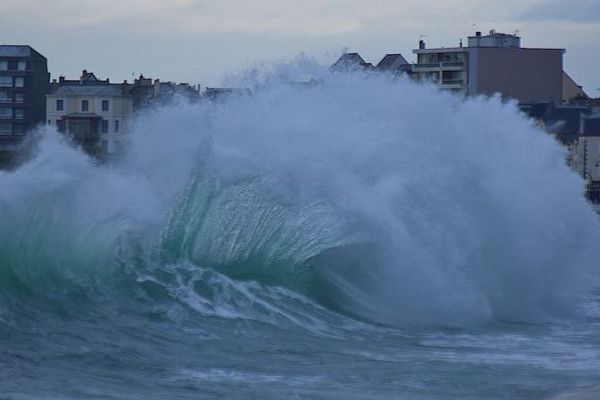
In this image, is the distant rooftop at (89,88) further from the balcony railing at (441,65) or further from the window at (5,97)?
the balcony railing at (441,65)

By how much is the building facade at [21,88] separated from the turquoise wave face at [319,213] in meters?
58.2

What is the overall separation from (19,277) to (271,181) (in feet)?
16.9

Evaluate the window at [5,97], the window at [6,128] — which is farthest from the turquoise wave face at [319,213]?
the window at [5,97]

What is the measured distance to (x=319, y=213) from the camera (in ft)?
78.6

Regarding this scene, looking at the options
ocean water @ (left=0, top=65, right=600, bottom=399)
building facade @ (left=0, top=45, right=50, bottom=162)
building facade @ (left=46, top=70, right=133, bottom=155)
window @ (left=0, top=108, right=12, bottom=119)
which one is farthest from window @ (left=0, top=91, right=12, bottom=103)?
ocean water @ (left=0, top=65, right=600, bottom=399)

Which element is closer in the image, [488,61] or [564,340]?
[564,340]

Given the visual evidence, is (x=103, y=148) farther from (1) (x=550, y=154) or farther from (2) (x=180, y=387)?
(2) (x=180, y=387)

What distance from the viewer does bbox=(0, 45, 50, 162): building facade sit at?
85250 millimetres

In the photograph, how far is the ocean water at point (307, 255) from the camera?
16953 mm

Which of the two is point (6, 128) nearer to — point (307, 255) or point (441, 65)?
point (441, 65)

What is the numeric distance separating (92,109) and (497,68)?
78.3ft

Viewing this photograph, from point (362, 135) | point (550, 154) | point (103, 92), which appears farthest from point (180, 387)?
point (103, 92)

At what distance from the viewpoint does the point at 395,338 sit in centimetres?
2031

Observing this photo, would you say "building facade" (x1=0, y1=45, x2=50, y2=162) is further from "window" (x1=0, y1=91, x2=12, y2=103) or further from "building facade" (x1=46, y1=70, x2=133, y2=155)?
"building facade" (x1=46, y1=70, x2=133, y2=155)
